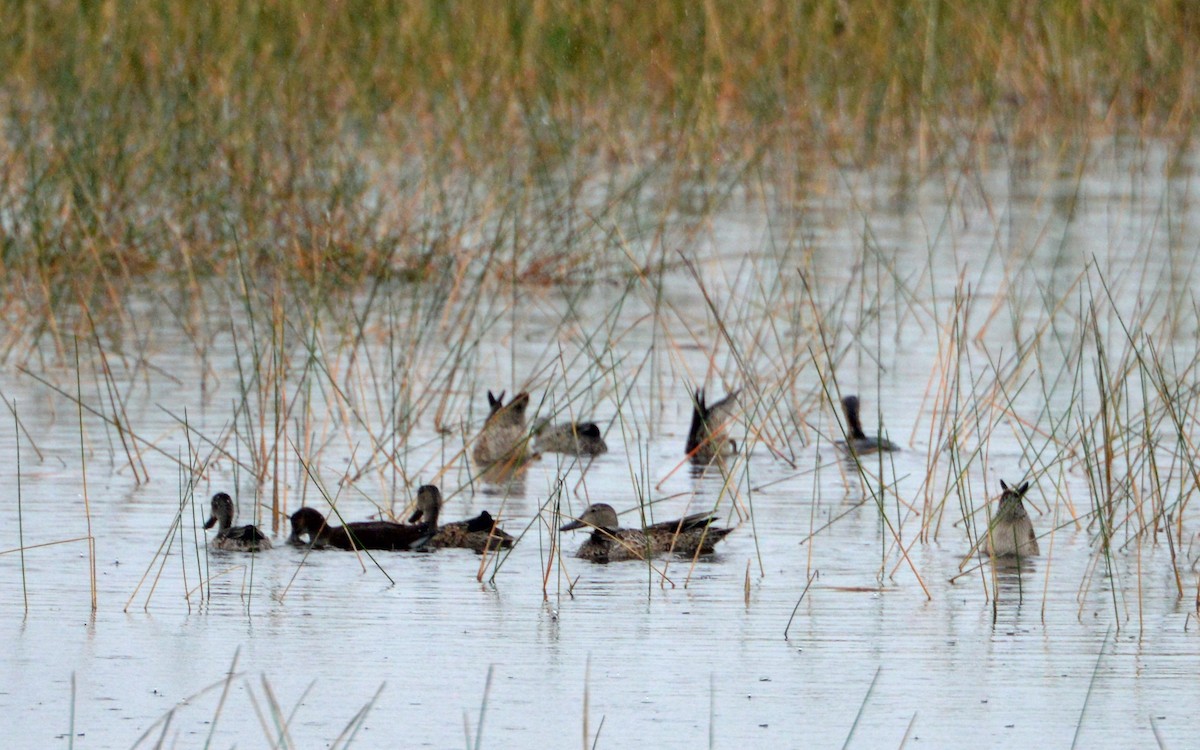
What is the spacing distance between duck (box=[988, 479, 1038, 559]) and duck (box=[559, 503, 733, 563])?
653 mm

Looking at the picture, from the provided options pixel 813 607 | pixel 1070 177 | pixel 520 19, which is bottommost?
pixel 813 607

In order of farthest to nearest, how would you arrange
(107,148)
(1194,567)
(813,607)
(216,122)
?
(216,122), (107,148), (1194,567), (813,607)

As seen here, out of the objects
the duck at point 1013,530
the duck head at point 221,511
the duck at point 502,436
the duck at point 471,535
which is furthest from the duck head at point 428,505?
the duck at point 1013,530

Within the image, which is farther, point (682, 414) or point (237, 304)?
point (237, 304)

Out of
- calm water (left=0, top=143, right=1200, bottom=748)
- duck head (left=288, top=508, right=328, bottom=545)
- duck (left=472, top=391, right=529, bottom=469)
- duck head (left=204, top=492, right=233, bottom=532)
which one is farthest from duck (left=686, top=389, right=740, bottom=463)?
duck head (left=204, top=492, right=233, bottom=532)

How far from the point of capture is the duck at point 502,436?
22.5 ft

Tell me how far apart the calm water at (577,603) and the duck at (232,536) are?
4 cm

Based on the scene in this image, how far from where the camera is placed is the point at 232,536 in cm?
566

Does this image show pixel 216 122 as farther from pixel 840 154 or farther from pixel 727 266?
pixel 840 154

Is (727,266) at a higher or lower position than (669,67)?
lower

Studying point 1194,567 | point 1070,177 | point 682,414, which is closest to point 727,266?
point 682,414

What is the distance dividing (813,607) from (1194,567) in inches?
40.0

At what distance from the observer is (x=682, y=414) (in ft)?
25.7

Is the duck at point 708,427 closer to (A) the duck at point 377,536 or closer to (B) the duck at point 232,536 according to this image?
(A) the duck at point 377,536
